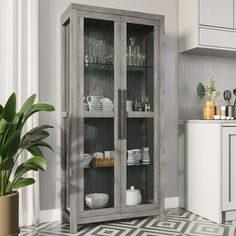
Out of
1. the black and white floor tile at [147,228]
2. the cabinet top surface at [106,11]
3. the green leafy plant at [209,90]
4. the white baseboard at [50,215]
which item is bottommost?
the black and white floor tile at [147,228]

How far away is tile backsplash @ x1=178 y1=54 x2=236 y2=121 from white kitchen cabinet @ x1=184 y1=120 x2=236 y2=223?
34 centimetres

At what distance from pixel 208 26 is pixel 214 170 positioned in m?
1.36

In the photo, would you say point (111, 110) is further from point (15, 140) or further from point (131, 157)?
point (15, 140)

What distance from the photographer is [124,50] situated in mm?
2861

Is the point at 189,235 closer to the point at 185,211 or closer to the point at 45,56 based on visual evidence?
the point at 185,211

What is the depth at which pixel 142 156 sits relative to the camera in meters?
2.98

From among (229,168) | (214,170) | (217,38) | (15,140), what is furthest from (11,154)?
(217,38)

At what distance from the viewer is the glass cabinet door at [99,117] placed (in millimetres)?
2775

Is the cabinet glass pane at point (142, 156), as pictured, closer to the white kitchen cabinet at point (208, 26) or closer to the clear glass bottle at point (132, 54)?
the clear glass bottle at point (132, 54)

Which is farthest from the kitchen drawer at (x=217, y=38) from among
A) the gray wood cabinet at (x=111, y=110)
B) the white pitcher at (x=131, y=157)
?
the white pitcher at (x=131, y=157)

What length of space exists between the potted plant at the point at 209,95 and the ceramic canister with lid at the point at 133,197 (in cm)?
105

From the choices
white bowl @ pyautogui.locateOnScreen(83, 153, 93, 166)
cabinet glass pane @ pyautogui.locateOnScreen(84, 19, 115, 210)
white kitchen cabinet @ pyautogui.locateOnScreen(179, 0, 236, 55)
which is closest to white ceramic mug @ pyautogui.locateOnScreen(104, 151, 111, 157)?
cabinet glass pane @ pyautogui.locateOnScreen(84, 19, 115, 210)

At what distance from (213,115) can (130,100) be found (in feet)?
3.06

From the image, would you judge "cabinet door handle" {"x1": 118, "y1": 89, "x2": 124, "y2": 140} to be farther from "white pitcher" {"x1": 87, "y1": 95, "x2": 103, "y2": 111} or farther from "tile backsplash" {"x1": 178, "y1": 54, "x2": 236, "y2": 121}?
"tile backsplash" {"x1": 178, "y1": 54, "x2": 236, "y2": 121}
